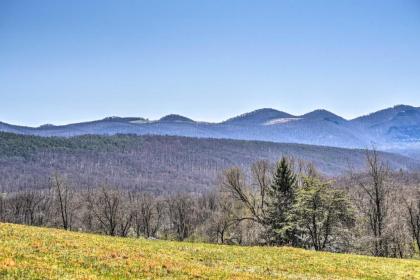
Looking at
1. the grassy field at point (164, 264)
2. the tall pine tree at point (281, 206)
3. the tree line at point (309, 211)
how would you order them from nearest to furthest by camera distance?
the grassy field at point (164, 264) < the tree line at point (309, 211) < the tall pine tree at point (281, 206)

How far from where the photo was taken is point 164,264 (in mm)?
26281

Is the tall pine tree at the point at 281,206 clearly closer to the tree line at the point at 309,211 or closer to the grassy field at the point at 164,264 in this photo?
the tree line at the point at 309,211

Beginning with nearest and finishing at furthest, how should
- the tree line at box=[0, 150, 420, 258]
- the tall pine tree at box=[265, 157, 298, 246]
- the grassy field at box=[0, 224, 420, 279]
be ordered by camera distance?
the grassy field at box=[0, 224, 420, 279] < the tree line at box=[0, 150, 420, 258] < the tall pine tree at box=[265, 157, 298, 246]

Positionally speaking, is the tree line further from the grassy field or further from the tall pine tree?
the grassy field

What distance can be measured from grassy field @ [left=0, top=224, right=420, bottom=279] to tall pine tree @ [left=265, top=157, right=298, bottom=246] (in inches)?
1256

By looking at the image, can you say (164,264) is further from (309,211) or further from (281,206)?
(281,206)

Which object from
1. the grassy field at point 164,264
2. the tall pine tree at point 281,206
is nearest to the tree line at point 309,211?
the tall pine tree at point 281,206

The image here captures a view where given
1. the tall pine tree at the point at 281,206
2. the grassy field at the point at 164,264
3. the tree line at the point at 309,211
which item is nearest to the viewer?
the grassy field at the point at 164,264

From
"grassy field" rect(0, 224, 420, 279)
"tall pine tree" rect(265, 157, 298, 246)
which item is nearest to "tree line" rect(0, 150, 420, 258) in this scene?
"tall pine tree" rect(265, 157, 298, 246)

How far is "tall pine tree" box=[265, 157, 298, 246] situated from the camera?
3000 inches

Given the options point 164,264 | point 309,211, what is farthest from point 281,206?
point 164,264

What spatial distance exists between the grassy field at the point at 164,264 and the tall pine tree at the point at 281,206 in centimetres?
3190

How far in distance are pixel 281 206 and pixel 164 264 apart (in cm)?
5489

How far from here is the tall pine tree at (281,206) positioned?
250 feet
